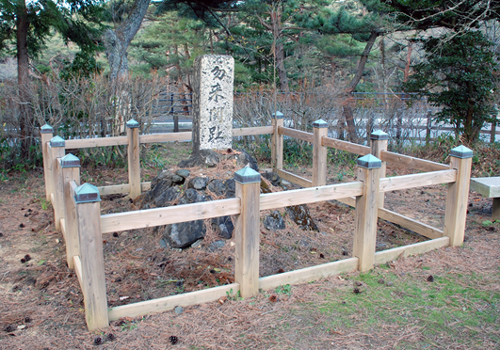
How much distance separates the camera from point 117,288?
367 cm

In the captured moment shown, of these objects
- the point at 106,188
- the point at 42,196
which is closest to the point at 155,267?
the point at 106,188

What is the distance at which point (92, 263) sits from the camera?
9.29 feet

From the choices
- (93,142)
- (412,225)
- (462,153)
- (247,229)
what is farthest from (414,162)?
(93,142)

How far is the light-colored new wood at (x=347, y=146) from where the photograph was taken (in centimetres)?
531

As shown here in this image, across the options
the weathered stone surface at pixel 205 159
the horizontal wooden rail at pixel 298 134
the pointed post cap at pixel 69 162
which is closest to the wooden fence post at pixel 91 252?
the pointed post cap at pixel 69 162

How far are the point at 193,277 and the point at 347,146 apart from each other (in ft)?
9.17

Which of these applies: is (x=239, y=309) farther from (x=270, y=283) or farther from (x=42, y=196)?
(x=42, y=196)

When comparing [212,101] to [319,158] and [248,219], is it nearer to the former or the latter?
[319,158]

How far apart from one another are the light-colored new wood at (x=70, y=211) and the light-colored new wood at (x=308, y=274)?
161 centimetres

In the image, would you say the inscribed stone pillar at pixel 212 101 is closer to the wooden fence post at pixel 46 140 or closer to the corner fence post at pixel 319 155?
the corner fence post at pixel 319 155

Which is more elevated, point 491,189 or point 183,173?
point 183,173

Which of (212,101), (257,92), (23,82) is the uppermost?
(23,82)

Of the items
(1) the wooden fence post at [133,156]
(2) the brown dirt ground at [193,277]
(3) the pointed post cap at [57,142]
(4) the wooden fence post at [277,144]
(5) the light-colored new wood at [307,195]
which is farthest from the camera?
(4) the wooden fence post at [277,144]

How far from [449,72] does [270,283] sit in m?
6.97
